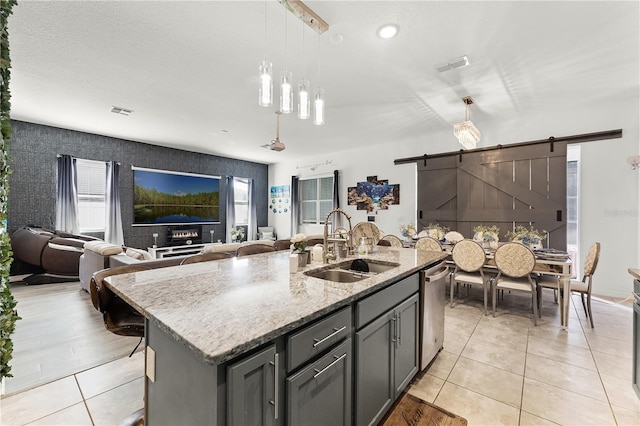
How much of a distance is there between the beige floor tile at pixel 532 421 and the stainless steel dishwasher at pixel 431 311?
25.3 inches

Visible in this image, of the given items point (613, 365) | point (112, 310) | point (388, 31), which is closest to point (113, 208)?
point (112, 310)

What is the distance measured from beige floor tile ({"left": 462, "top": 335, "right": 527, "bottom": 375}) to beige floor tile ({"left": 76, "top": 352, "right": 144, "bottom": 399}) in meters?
2.91

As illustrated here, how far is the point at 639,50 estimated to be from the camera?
2.69 metres

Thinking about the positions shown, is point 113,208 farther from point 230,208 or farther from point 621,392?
point 621,392

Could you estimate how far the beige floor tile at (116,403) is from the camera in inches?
68.7

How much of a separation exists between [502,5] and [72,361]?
4630mm

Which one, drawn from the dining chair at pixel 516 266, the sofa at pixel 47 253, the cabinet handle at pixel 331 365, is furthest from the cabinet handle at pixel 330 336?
the sofa at pixel 47 253

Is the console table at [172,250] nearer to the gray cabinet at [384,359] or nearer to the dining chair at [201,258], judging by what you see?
the dining chair at [201,258]

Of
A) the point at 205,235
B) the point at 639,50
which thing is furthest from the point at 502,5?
the point at 205,235

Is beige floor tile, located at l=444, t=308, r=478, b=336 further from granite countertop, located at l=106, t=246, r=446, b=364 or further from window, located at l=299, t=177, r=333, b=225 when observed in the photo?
window, located at l=299, t=177, r=333, b=225

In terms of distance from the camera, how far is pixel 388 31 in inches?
95.7

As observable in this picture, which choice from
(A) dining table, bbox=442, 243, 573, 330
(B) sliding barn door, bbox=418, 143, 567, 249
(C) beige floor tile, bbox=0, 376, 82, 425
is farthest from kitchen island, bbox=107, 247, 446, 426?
(B) sliding barn door, bbox=418, 143, 567, 249

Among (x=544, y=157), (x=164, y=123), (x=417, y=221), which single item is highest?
(x=164, y=123)

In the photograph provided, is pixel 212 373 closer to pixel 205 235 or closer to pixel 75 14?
pixel 75 14
